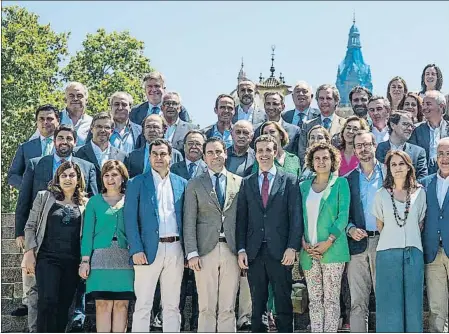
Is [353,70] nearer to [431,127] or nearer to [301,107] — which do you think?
[301,107]

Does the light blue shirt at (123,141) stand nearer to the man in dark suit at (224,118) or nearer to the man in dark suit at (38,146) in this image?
the man in dark suit at (38,146)

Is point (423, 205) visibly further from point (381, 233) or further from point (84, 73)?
Answer: point (84, 73)

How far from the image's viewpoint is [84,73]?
2973 cm

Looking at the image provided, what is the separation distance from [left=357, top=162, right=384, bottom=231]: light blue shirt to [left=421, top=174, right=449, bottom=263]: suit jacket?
0.51 meters

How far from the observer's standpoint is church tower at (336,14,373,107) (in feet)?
173

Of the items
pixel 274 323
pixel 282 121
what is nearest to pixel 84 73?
pixel 282 121

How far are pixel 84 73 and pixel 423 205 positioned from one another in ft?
82.2

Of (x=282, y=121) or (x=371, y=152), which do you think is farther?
(x=282, y=121)

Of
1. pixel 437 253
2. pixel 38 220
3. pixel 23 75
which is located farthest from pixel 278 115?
pixel 23 75

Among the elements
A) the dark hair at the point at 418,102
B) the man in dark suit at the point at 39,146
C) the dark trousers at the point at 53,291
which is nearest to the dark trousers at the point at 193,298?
the dark trousers at the point at 53,291

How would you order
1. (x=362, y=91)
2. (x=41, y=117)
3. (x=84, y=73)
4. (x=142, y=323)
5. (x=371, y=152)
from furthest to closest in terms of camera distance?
1. (x=84, y=73)
2. (x=362, y=91)
3. (x=41, y=117)
4. (x=371, y=152)
5. (x=142, y=323)

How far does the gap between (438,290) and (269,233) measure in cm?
165

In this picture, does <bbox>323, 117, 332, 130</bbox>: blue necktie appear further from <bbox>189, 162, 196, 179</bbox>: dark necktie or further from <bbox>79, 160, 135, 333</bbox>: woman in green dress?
<bbox>79, 160, 135, 333</bbox>: woman in green dress

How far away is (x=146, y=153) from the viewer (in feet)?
24.8
